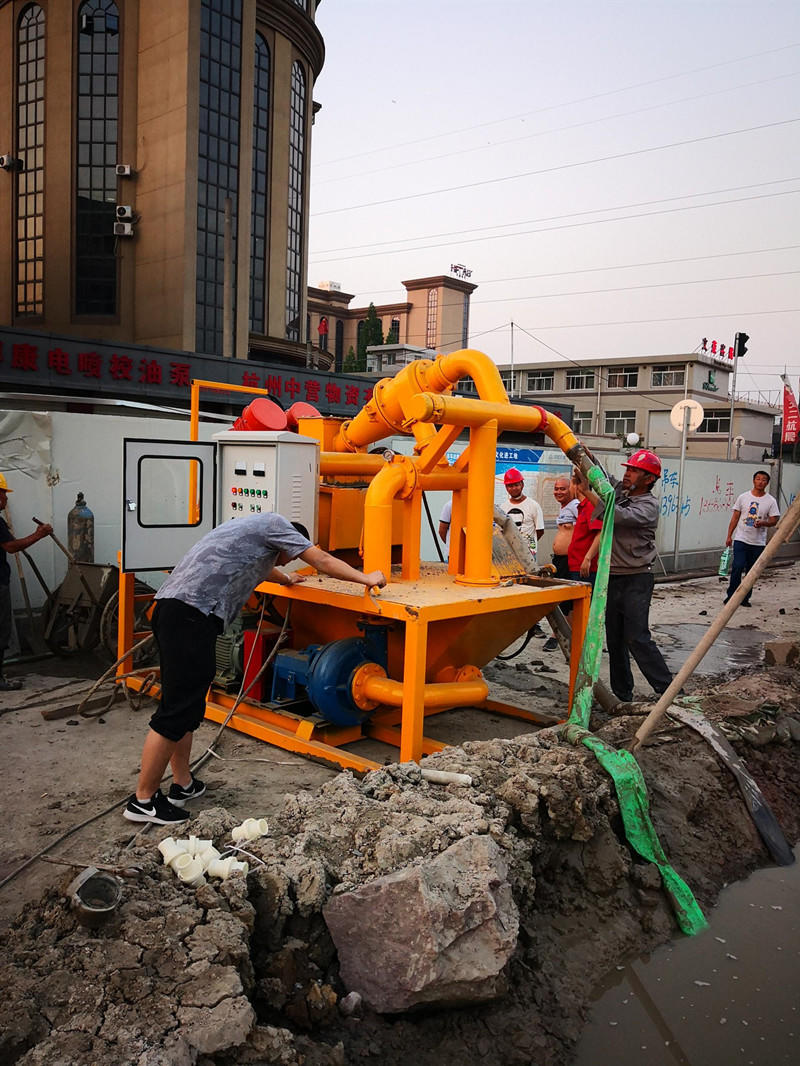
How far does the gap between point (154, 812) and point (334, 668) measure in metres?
1.37

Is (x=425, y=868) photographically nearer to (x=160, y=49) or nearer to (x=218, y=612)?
(x=218, y=612)

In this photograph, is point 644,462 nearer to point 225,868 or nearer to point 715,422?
point 225,868

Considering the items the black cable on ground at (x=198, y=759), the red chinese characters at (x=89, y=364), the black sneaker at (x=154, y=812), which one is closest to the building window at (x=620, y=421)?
the red chinese characters at (x=89, y=364)

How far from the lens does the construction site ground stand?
215cm

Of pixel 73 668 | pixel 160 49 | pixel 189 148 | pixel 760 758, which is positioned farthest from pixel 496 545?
pixel 160 49

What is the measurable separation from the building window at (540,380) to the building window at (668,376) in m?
6.62

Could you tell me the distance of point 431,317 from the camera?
60125 mm

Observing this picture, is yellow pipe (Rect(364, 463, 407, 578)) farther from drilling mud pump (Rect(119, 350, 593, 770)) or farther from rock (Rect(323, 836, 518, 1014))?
rock (Rect(323, 836, 518, 1014))

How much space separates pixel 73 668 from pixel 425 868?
5.29 meters

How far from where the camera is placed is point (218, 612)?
400 cm

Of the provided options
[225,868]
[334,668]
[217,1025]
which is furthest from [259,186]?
[217,1025]

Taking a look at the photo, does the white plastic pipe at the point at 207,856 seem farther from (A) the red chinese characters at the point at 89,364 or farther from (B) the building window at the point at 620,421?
(B) the building window at the point at 620,421

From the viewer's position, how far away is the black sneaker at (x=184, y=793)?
4.24 meters

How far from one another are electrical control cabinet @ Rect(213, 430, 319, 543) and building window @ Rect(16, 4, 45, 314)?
84.1ft
